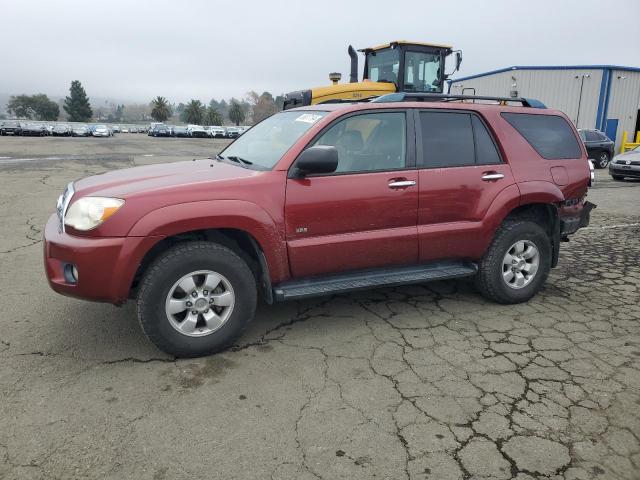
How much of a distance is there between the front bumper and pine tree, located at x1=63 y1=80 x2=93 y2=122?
348ft

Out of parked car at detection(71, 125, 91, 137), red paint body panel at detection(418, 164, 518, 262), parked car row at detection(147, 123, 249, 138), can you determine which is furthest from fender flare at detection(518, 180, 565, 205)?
parked car row at detection(147, 123, 249, 138)

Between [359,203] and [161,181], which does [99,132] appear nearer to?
[161,181]

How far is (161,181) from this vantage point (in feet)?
11.3

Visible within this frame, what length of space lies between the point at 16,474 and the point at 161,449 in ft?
2.13

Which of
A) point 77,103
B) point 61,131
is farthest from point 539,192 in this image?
point 77,103

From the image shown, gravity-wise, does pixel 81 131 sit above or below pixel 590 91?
below

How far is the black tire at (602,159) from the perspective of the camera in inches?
766

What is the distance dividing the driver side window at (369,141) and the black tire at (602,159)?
18795 millimetres

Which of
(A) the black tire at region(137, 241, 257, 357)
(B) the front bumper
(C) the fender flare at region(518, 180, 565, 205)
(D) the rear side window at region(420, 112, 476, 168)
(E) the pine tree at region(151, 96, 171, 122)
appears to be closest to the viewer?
(B) the front bumper

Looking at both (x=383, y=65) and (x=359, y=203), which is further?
(x=383, y=65)

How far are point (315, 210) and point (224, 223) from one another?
2.20 feet

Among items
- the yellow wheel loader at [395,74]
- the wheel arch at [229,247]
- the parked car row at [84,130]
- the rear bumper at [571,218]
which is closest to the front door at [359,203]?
the wheel arch at [229,247]

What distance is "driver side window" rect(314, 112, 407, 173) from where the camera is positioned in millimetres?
3768

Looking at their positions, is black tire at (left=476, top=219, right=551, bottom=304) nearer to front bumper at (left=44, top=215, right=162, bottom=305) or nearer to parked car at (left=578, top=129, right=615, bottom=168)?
front bumper at (left=44, top=215, right=162, bottom=305)
